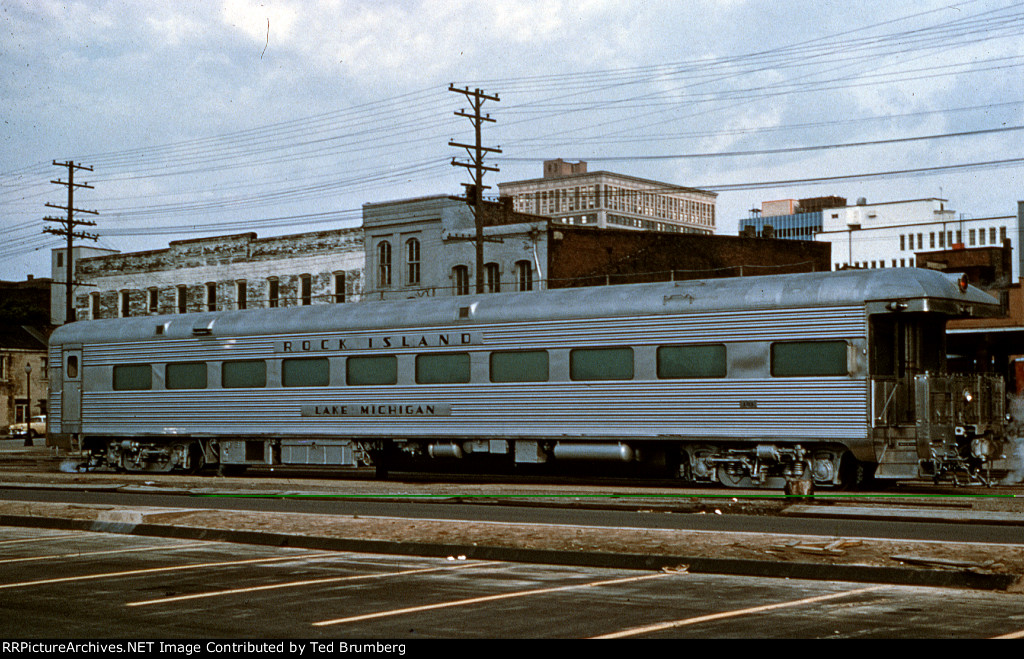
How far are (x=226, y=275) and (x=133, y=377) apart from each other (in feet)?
87.1

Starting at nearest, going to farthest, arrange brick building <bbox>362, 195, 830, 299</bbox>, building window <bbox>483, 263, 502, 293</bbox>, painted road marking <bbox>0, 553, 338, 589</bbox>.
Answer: painted road marking <bbox>0, 553, 338, 589</bbox>
brick building <bbox>362, 195, 830, 299</bbox>
building window <bbox>483, 263, 502, 293</bbox>

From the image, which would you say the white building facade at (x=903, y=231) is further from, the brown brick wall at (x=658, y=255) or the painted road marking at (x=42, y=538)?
the painted road marking at (x=42, y=538)

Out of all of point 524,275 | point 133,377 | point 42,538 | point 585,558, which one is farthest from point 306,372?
point 524,275

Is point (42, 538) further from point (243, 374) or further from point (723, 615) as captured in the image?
point (243, 374)

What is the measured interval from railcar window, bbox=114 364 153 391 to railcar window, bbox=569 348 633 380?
11.6 metres

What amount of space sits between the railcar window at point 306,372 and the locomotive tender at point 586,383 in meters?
0.04

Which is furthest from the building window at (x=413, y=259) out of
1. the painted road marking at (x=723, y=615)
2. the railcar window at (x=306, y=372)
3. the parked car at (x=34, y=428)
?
the painted road marking at (x=723, y=615)

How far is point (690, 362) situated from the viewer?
22.6m

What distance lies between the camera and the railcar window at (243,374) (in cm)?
2822

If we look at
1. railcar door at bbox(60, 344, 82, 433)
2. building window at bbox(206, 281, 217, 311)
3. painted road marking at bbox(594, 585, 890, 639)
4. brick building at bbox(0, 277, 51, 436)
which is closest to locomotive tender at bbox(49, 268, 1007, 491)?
railcar door at bbox(60, 344, 82, 433)

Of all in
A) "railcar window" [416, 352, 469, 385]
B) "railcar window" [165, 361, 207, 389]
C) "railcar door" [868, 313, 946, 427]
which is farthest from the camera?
"railcar window" [165, 361, 207, 389]

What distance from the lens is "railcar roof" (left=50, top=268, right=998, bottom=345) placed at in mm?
21047

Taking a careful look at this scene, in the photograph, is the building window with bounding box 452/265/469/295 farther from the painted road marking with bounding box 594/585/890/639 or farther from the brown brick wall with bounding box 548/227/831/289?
the painted road marking with bounding box 594/585/890/639

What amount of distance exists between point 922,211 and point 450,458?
129801mm
